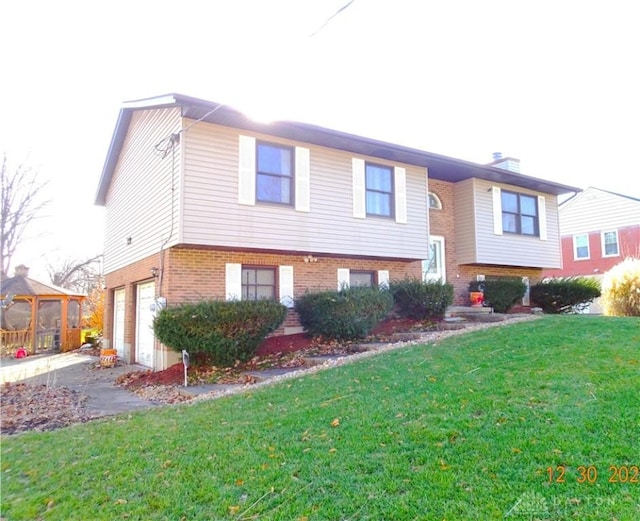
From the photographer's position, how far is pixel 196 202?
9812 mm

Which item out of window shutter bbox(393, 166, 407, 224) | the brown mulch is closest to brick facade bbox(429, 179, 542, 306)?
window shutter bbox(393, 166, 407, 224)

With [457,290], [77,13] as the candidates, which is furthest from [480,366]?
[457,290]

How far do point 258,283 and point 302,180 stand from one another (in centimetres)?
270

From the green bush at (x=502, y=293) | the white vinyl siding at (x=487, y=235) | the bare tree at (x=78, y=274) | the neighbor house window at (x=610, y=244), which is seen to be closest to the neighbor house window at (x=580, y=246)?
the neighbor house window at (x=610, y=244)

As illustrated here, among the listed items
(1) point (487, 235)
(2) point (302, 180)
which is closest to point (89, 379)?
(2) point (302, 180)

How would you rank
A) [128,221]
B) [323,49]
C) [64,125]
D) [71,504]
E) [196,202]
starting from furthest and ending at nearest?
1. [128,221]
2. [64,125]
3. [196,202]
4. [323,49]
5. [71,504]

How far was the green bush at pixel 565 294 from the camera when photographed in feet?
49.7

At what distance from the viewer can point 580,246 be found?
25.6 metres

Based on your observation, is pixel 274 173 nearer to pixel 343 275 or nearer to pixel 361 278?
pixel 343 275

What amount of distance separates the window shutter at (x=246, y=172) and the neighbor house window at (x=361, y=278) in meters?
3.57

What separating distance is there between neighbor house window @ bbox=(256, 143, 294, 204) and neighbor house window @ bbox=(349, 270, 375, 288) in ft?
9.21

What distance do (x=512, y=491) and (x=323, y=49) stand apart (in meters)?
5.94

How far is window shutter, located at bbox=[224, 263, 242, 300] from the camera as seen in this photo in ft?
34.5

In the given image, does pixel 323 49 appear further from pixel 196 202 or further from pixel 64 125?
pixel 64 125
